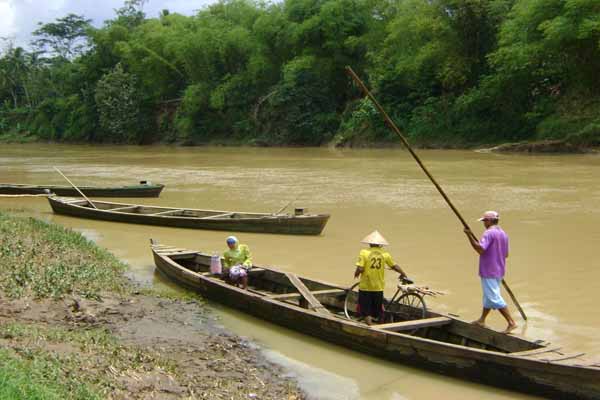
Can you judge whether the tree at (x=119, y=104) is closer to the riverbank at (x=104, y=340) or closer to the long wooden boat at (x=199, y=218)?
the long wooden boat at (x=199, y=218)

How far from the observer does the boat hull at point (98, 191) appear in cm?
1927

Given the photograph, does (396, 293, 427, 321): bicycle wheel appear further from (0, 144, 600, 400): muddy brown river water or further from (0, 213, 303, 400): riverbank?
(0, 213, 303, 400): riverbank

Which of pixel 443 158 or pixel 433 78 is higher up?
pixel 433 78

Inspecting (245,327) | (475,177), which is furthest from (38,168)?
(245,327)

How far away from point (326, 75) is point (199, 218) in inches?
1310

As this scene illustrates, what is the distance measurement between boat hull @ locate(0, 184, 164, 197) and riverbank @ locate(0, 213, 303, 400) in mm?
9088

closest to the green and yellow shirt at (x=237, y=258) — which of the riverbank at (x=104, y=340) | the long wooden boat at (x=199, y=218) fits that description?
the riverbank at (x=104, y=340)

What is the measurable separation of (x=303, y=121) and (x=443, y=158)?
16.5 metres

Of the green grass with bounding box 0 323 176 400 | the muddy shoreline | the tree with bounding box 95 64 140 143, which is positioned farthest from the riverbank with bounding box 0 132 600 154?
the green grass with bounding box 0 323 176 400

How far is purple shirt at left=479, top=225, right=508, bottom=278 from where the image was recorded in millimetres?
6598

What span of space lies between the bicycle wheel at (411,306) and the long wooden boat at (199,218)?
5.77 m

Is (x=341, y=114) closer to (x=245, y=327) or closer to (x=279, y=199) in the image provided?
→ (x=279, y=199)

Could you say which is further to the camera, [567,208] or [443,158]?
[443,158]

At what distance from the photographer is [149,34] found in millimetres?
58281
